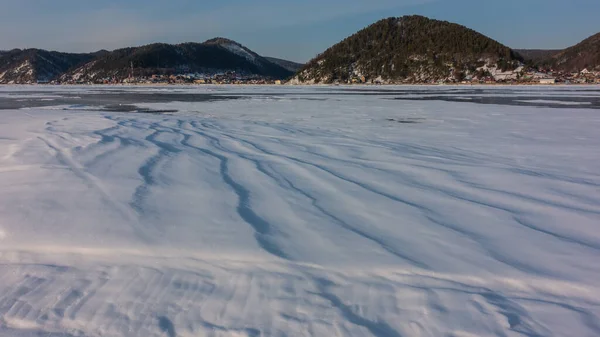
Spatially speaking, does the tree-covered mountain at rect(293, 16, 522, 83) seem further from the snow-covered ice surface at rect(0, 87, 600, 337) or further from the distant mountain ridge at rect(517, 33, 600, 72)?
the snow-covered ice surface at rect(0, 87, 600, 337)

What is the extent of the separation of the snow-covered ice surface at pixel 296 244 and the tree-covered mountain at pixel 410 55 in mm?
98563

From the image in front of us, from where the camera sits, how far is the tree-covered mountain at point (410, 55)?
339ft

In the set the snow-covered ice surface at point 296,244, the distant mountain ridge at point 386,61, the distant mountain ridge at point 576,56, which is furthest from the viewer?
the distant mountain ridge at point 576,56

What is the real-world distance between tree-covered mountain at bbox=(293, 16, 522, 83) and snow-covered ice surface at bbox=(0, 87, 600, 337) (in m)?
98.6

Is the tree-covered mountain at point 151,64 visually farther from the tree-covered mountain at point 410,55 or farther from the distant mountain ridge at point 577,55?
the distant mountain ridge at point 577,55

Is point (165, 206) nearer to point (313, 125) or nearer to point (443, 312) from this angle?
point (443, 312)

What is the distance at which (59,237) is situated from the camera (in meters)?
3.38

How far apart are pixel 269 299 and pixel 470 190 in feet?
10.3

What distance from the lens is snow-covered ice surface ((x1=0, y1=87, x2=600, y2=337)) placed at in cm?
240

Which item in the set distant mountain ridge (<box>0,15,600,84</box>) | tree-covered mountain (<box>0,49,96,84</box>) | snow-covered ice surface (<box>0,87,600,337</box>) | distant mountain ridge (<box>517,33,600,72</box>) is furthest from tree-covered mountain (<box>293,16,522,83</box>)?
tree-covered mountain (<box>0,49,96,84</box>)

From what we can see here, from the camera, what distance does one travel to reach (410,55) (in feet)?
388

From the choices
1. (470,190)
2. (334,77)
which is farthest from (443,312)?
(334,77)

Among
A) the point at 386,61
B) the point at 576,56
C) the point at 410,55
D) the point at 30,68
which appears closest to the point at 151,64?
the point at 30,68

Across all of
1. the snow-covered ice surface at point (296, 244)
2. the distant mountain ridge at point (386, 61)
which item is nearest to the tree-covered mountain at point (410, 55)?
the distant mountain ridge at point (386, 61)
